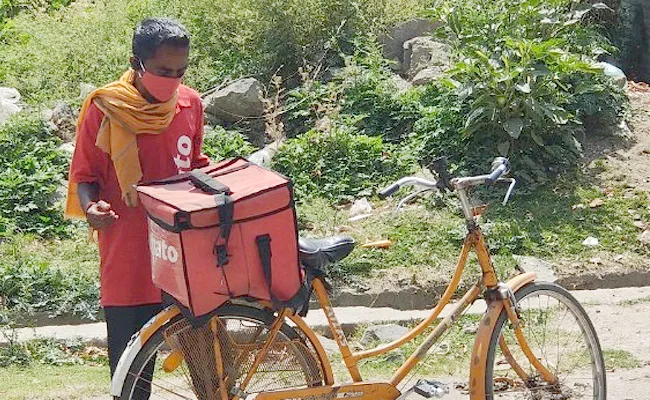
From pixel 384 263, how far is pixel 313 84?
97.5 inches

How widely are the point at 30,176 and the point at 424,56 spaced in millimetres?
3627

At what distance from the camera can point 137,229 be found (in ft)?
12.9

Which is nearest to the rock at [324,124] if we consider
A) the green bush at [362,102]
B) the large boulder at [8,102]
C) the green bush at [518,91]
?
the green bush at [362,102]

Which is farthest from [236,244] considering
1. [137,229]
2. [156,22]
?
[156,22]

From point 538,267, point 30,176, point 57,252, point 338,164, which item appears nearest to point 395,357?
point 538,267

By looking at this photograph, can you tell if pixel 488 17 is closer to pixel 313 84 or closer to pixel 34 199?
pixel 313 84

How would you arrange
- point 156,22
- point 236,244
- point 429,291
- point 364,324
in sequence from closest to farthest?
point 236,244 → point 156,22 → point 364,324 → point 429,291

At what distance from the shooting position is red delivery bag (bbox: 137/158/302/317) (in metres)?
3.47

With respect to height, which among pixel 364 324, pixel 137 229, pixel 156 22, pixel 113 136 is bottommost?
pixel 364 324

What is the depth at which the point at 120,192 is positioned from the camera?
390cm

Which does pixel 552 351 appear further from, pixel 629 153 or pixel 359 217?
pixel 629 153

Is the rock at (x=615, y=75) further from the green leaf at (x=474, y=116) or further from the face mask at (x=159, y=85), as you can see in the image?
the face mask at (x=159, y=85)

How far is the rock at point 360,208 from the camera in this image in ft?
24.4

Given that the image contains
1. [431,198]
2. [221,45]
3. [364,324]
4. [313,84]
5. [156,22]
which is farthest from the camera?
[221,45]
